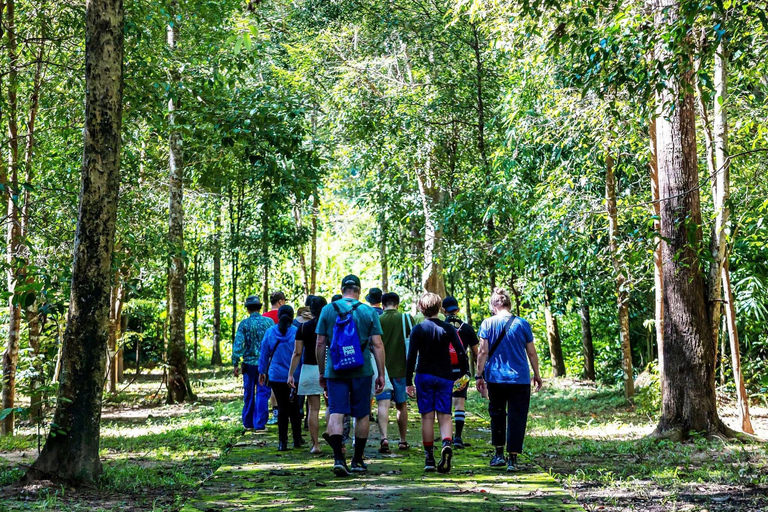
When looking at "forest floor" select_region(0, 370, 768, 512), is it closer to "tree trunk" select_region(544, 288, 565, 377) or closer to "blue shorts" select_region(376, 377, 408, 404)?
"blue shorts" select_region(376, 377, 408, 404)

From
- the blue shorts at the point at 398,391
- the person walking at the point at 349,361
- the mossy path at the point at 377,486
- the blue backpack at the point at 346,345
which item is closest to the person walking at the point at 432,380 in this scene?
the mossy path at the point at 377,486

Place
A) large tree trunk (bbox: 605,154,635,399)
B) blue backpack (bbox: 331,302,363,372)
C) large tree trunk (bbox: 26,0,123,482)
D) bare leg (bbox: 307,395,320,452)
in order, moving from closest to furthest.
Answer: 1. large tree trunk (bbox: 26,0,123,482)
2. blue backpack (bbox: 331,302,363,372)
3. bare leg (bbox: 307,395,320,452)
4. large tree trunk (bbox: 605,154,635,399)

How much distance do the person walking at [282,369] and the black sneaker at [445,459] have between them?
2.48m

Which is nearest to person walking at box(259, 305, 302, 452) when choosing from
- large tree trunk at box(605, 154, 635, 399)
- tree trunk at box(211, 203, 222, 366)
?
large tree trunk at box(605, 154, 635, 399)

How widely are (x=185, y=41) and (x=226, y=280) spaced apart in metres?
25.0

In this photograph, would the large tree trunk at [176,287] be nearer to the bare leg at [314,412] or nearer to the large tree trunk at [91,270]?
the bare leg at [314,412]

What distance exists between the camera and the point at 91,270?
755cm

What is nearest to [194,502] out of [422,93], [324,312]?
[324,312]

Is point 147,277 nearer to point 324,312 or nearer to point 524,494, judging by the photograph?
point 324,312

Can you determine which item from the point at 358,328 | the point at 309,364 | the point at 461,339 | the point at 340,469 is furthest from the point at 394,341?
the point at 340,469

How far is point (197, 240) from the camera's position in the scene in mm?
24719

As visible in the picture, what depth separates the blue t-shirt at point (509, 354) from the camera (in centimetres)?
838

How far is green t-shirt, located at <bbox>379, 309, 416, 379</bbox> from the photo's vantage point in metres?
10.2

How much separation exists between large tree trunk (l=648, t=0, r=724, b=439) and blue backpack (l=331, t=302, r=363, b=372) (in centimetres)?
452
